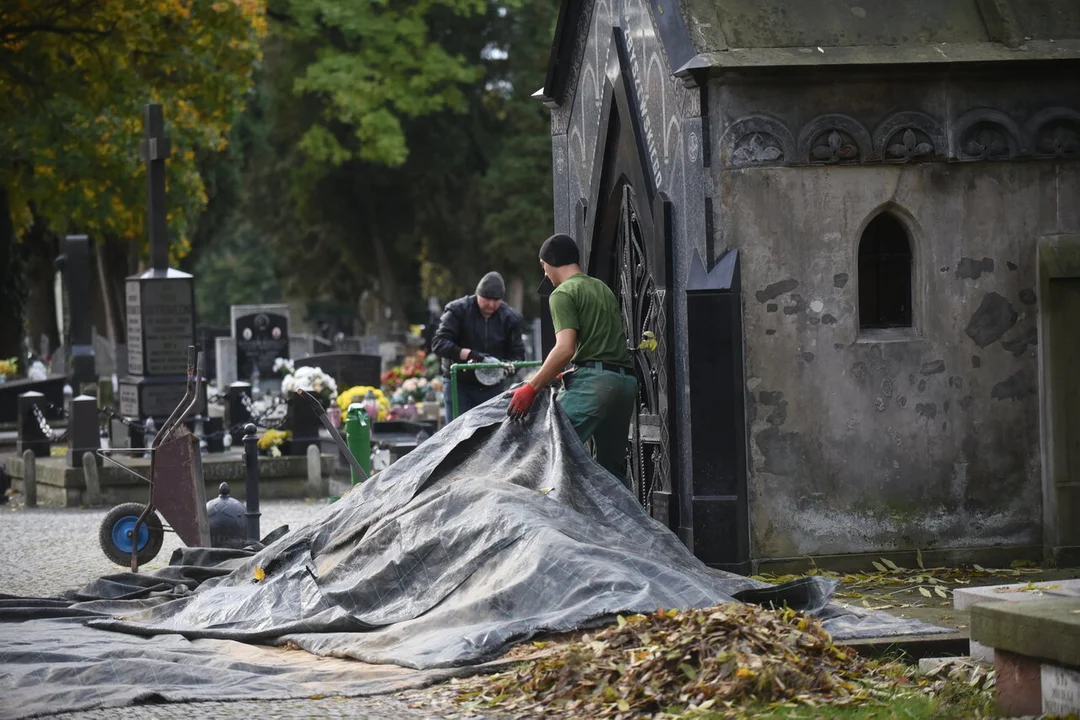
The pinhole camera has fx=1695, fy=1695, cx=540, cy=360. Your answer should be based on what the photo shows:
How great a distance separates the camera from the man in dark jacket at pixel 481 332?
578 inches

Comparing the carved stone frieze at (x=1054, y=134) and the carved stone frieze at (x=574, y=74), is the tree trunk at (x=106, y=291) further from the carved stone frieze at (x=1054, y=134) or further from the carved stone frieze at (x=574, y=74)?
the carved stone frieze at (x=1054, y=134)

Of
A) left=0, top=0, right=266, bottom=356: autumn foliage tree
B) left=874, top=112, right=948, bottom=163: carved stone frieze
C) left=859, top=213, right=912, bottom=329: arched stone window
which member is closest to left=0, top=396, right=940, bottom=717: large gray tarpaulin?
left=859, top=213, right=912, bottom=329: arched stone window

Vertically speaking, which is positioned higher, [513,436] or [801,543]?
[513,436]

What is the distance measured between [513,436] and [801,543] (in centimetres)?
189

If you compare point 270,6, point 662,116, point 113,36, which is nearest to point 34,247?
point 270,6

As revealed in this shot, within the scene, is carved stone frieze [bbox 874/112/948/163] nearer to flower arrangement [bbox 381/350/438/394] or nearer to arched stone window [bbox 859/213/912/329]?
arched stone window [bbox 859/213/912/329]

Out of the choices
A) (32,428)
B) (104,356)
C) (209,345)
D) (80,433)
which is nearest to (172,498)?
(80,433)

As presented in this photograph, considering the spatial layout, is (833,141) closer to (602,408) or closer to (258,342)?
(602,408)

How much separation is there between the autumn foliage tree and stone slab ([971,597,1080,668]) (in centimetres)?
2229

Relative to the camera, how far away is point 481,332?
590 inches

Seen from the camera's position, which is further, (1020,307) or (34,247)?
(34,247)

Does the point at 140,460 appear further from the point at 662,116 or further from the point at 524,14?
the point at 524,14

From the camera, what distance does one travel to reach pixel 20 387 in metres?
24.9

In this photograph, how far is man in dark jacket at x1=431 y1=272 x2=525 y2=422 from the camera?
578 inches
